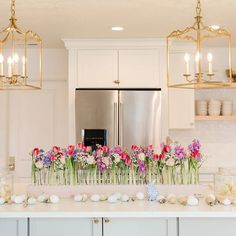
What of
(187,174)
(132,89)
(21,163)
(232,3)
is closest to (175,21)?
(232,3)

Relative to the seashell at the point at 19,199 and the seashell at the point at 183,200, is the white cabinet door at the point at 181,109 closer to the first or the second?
the seashell at the point at 183,200

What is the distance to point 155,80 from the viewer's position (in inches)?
217

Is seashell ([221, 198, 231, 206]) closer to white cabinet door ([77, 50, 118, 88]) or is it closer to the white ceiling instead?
the white ceiling

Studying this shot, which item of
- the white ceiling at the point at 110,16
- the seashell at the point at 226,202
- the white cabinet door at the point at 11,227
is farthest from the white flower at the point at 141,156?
the white ceiling at the point at 110,16

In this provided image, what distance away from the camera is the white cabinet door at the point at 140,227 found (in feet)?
9.21

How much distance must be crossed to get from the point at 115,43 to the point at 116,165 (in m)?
2.64

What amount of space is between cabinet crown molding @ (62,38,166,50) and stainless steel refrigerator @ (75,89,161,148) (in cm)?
56

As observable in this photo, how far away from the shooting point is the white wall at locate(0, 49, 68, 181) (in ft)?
19.6

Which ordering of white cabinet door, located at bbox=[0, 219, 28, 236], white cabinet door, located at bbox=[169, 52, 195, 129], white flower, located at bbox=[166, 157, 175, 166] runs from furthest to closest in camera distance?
white cabinet door, located at bbox=[169, 52, 195, 129], white flower, located at bbox=[166, 157, 175, 166], white cabinet door, located at bbox=[0, 219, 28, 236]

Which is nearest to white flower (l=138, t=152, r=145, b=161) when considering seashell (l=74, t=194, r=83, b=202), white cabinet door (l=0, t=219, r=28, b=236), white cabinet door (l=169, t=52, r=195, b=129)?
seashell (l=74, t=194, r=83, b=202)

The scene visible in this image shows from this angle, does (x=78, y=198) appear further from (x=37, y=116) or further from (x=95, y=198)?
(x=37, y=116)

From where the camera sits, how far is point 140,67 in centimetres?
553

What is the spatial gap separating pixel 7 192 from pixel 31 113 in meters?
3.01

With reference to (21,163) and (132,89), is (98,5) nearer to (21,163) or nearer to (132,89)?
(132,89)
